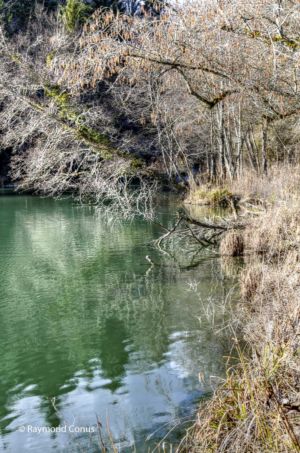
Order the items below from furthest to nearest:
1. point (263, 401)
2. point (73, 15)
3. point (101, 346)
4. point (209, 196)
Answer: point (73, 15) → point (209, 196) → point (101, 346) → point (263, 401)

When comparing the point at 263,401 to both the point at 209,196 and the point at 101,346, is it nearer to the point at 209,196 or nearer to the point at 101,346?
the point at 101,346

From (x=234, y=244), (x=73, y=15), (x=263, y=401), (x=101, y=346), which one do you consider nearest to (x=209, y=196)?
(x=234, y=244)

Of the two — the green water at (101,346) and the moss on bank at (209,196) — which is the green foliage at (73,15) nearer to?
the moss on bank at (209,196)

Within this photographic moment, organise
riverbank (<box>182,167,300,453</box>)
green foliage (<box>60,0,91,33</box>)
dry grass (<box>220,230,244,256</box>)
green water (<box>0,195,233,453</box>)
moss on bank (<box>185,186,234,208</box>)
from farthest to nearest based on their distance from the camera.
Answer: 1. green foliage (<box>60,0,91,33</box>)
2. moss on bank (<box>185,186,234,208</box>)
3. dry grass (<box>220,230,244,256</box>)
4. green water (<box>0,195,233,453</box>)
5. riverbank (<box>182,167,300,453</box>)

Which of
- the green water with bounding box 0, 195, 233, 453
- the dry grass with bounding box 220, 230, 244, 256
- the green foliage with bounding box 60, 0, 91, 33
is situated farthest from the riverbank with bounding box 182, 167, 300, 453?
the green foliage with bounding box 60, 0, 91, 33

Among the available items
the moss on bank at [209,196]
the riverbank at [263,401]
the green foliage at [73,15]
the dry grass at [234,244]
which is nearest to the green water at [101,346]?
the dry grass at [234,244]

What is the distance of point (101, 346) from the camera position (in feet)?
19.8

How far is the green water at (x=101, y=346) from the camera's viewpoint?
4.23 m

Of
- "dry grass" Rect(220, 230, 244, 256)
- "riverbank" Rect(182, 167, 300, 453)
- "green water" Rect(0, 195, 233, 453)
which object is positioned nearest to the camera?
"riverbank" Rect(182, 167, 300, 453)

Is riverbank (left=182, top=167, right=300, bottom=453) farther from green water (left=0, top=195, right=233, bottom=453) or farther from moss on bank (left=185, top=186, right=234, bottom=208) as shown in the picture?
moss on bank (left=185, top=186, right=234, bottom=208)

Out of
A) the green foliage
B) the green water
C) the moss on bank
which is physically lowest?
the green water

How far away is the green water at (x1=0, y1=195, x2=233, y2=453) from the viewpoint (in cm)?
423

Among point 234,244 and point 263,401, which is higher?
point 234,244

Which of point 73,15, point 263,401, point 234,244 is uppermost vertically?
point 73,15
